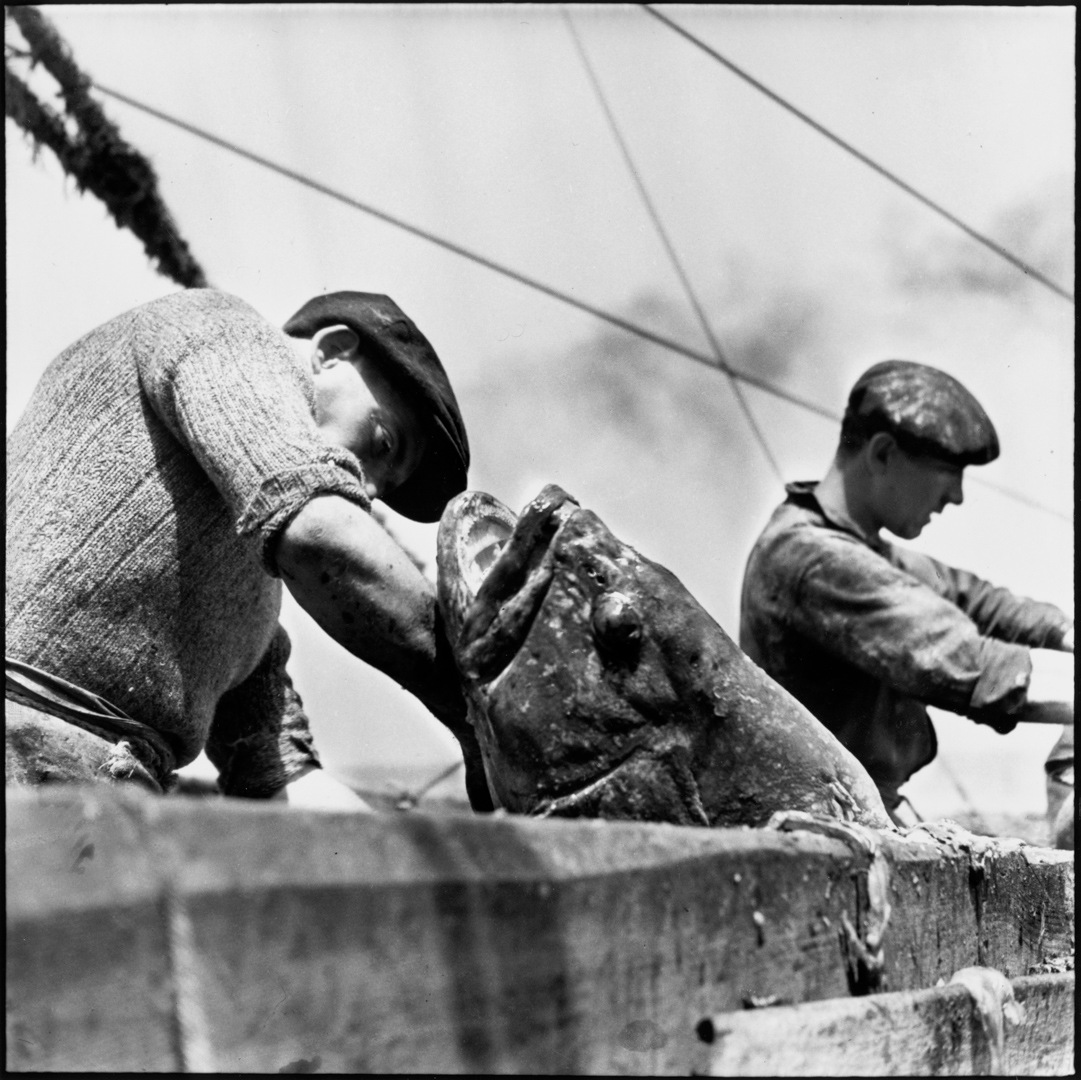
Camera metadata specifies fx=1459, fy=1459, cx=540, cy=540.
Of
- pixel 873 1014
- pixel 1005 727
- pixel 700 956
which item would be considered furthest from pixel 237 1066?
pixel 1005 727

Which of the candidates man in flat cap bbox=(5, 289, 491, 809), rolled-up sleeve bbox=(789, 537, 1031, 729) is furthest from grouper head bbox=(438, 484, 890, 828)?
rolled-up sleeve bbox=(789, 537, 1031, 729)

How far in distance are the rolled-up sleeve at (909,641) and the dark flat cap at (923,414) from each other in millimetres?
407

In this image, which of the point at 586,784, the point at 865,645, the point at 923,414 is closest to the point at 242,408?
the point at 586,784

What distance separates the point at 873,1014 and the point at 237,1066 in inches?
29.0

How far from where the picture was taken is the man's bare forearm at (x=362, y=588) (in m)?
1.64

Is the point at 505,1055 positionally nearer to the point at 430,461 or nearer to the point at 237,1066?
the point at 237,1066

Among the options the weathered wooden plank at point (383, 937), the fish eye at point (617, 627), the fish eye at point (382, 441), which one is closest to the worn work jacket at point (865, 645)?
the fish eye at point (382, 441)

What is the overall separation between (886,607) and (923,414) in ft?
1.91

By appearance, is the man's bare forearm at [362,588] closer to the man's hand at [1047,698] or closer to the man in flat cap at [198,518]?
the man in flat cap at [198,518]

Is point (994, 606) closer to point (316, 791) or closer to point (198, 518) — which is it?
point (316, 791)

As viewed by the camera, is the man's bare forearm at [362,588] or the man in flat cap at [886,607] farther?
the man in flat cap at [886,607]

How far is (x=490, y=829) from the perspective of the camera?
42.6 inches

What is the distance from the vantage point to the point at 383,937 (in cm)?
99

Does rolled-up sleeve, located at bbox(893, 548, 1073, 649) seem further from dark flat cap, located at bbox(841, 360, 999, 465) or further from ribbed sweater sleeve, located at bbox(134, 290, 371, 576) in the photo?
ribbed sweater sleeve, located at bbox(134, 290, 371, 576)
